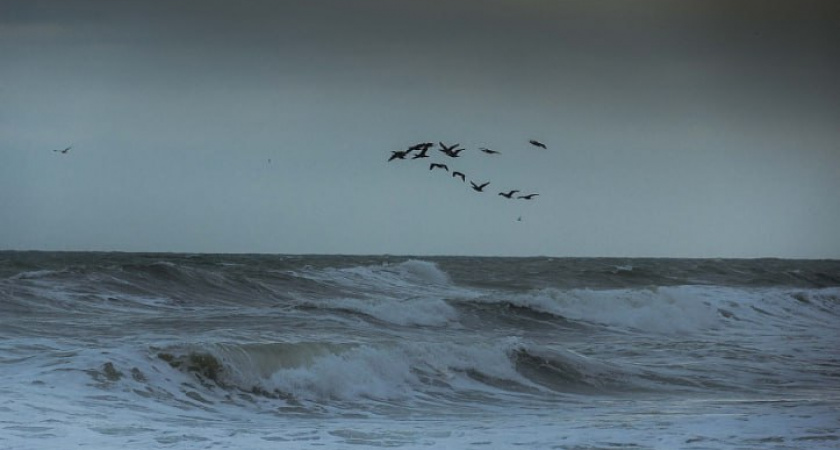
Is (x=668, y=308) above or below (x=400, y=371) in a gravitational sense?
above

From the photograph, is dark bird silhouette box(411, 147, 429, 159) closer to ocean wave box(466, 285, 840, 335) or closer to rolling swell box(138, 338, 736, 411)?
rolling swell box(138, 338, 736, 411)

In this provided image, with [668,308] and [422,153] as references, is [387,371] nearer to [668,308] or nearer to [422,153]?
[422,153]

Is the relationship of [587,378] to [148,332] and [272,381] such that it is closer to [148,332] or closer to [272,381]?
[272,381]

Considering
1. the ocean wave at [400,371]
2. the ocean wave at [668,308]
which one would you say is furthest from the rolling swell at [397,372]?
the ocean wave at [668,308]

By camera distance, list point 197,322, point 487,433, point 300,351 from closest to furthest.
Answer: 1. point 487,433
2. point 300,351
3. point 197,322

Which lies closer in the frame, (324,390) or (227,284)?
(324,390)

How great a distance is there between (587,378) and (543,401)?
2.00 metres

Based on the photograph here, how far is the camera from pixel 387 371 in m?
16.3

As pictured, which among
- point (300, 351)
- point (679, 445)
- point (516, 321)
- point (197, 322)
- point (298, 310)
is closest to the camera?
point (679, 445)

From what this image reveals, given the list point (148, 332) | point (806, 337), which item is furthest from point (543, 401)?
point (806, 337)

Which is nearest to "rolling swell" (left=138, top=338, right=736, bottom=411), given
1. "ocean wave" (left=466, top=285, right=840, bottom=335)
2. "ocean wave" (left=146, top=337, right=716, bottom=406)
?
"ocean wave" (left=146, top=337, right=716, bottom=406)

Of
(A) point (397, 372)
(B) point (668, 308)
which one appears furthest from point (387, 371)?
(B) point (668, 308)

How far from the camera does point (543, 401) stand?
1546cm

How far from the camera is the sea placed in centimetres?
1177
